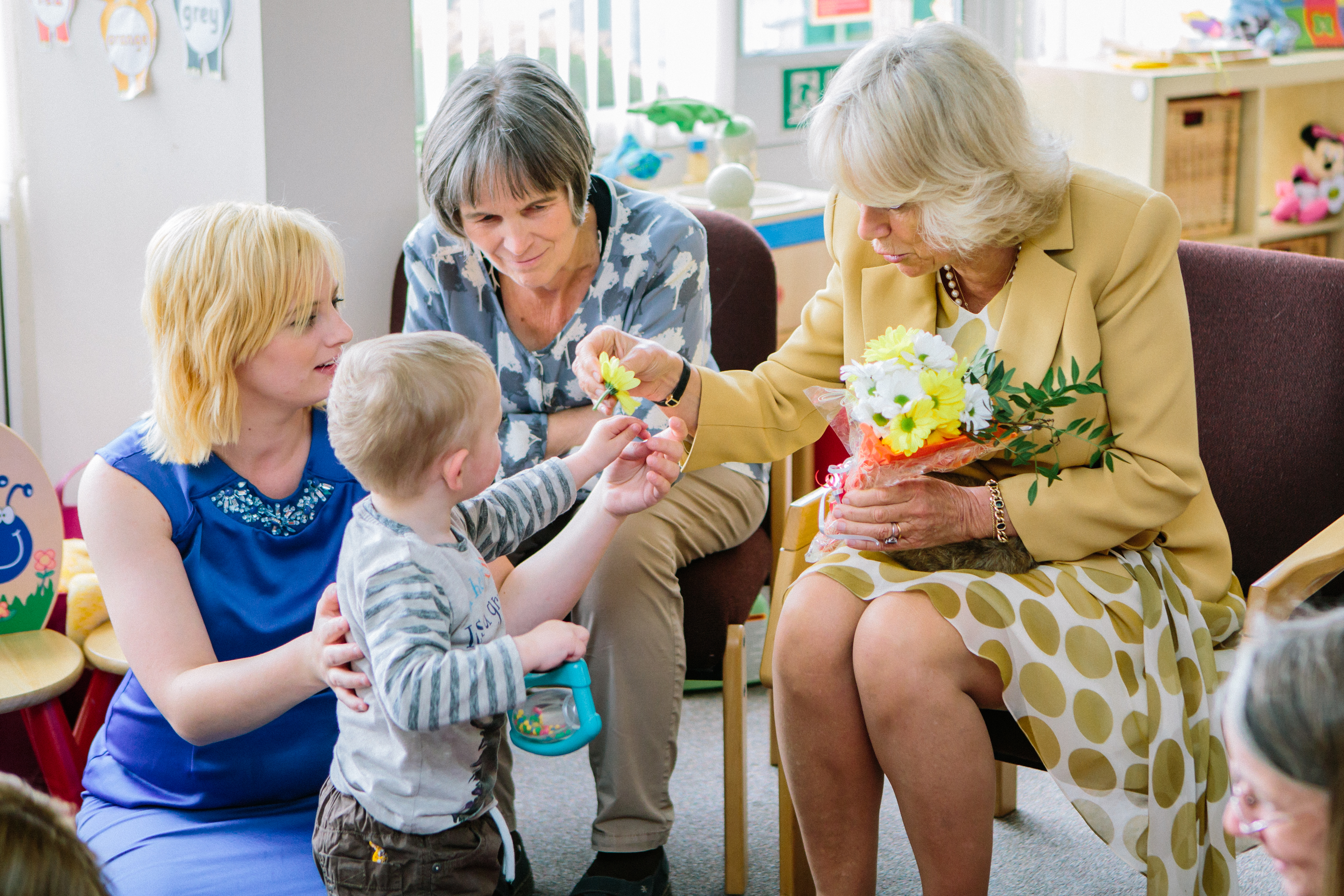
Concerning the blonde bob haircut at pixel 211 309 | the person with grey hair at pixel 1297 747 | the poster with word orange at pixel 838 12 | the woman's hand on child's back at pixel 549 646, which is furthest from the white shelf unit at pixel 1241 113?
the person with grey hair at pixel 1297 747

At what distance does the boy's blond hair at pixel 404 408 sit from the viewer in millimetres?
1408

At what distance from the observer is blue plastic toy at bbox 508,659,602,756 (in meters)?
1.47

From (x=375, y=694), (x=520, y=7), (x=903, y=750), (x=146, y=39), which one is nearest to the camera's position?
(x=375, y=694)

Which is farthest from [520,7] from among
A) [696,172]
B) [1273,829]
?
[1273,829]

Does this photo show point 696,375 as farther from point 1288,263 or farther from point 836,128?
point 1288,263

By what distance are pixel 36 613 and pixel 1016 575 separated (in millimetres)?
1627

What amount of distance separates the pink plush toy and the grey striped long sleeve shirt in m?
4.00

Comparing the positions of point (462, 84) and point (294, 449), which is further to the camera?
point (462, 84)

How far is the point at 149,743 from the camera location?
5.40ft

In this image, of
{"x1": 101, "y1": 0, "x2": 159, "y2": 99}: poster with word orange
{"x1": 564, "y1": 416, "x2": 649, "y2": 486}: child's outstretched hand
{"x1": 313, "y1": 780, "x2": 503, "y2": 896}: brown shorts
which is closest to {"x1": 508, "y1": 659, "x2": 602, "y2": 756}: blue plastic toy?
{"x1": 313, "y1": 780, "x2": 503, "y2": 896}: brown shorts

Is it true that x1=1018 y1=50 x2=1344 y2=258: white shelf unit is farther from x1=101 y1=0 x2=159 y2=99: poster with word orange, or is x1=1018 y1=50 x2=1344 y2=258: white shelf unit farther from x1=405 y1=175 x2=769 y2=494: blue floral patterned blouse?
x1=101 y1=0 x2=159 y2=99: poster with word orange

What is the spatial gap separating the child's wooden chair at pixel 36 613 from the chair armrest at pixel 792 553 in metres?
1.13

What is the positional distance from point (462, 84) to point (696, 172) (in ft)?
5.88

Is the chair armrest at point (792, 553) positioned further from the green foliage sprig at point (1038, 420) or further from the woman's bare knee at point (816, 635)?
the green foliage sprig at point (1038, 420)
